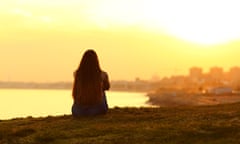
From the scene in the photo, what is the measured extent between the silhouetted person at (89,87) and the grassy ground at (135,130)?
0.94 ft

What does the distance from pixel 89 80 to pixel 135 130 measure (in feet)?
7.58

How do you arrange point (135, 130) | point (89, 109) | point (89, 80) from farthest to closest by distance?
point (89, 109)
point (89, 80)
point (135, 130)

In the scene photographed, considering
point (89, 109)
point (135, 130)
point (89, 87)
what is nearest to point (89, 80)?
point (89, 87)

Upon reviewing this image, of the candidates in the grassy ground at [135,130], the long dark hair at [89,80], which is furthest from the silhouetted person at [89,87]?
the grassy ground at [135,130]

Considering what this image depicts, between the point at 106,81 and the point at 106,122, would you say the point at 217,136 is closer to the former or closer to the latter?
the point at 106,122

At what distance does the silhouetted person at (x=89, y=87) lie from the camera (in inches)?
438

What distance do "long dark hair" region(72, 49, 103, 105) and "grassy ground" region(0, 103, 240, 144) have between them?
1.65ft

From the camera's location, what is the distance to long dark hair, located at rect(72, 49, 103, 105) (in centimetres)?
1111

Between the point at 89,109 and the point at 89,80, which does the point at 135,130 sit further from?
the point at 89,109

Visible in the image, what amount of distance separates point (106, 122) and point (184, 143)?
2730 millimetres

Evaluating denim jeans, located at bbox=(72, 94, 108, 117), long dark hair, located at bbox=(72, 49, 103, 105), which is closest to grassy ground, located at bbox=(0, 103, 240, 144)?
denim jeans, located at bbox=(72, 94, 108, 117)

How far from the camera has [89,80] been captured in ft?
36.8

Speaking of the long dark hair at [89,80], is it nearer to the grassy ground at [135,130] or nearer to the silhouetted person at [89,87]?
the silhouetted person at [89,87]

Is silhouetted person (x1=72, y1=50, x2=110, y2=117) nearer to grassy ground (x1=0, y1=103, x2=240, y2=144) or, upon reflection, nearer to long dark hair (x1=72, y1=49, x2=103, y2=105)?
long dark hair (x1=72, y1=49, x2=103, y2=105)
